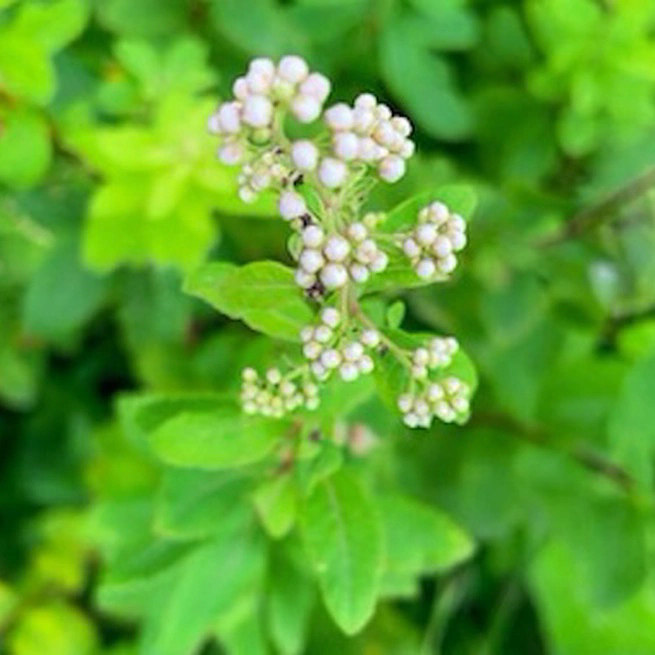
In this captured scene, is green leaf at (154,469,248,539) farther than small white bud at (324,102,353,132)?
Yes

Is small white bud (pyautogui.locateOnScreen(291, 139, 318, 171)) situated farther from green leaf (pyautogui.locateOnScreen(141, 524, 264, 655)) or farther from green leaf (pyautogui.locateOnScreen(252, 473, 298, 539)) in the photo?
green leaf (pyautogui.locateOnScreen(141, 524, 264, 655))

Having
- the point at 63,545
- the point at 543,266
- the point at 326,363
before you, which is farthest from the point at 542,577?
the point at 326,363

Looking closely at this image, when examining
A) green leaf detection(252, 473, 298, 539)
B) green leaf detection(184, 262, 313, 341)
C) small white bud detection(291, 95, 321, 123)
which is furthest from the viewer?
green leaf detection(252, 473, 298, 539)

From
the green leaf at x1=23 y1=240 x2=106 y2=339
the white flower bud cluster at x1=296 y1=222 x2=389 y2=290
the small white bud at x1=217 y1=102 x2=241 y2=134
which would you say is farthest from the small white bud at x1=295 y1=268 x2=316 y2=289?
the green leaf at x1=23 y1=240 x2=106 y2=339

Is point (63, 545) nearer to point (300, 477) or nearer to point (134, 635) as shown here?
point (134, 635)

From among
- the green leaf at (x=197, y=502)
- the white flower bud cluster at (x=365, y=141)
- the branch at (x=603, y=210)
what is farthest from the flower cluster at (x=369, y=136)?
the branch at (x=603, y=210)

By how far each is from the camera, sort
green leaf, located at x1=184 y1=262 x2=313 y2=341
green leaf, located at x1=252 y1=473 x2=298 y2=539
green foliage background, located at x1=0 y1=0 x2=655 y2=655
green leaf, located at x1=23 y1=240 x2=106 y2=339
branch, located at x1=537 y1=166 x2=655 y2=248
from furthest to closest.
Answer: green leaf, located at x1=23 y1=240 x2=106 y2=339 → branch, located at x1=537 y1=166 x2=655 y2=248 → green foliage background, located at x1=0 y1=0 x2=655 y2=655 → green leaf, located at x1=252 y1=473 x2=298 y2=539 → green leaf, located at x1=184 y1=262 x2=313 y2=341

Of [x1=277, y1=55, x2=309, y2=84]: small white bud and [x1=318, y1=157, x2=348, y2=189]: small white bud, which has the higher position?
[x1=277, y1=55, x2=309, y2=84]: small white bud

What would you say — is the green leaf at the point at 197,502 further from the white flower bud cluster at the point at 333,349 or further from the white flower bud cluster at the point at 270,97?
the white flower bud cluster at the point at 270,97
